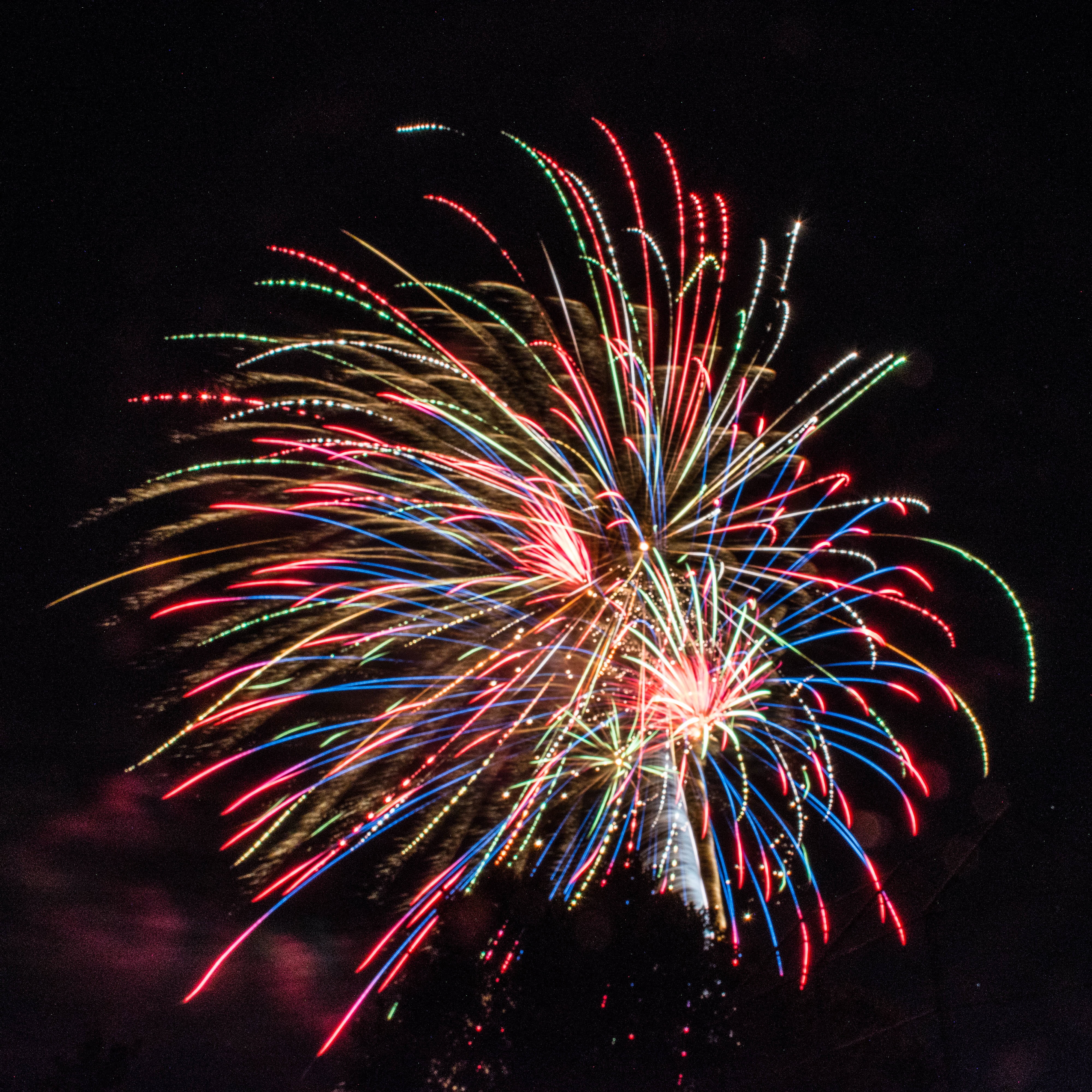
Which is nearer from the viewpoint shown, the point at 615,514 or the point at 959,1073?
the point at 615,514

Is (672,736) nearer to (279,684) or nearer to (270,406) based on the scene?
Answer: (279,684)

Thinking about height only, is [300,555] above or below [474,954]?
above

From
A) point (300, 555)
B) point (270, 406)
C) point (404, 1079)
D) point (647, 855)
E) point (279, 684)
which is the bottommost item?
point (404, 1079)

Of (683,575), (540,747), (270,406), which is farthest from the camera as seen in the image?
(683,575)

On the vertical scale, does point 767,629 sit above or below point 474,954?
above

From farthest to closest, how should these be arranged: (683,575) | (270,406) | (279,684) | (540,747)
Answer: (683,575), (540,747), (279,684), (270,406)

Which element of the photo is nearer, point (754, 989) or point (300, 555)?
point (300, 555)

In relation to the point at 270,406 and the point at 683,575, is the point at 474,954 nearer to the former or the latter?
the point at 683,575

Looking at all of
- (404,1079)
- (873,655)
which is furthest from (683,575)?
(404,1079)

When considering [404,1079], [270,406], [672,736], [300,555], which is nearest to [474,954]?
[404,1079]
